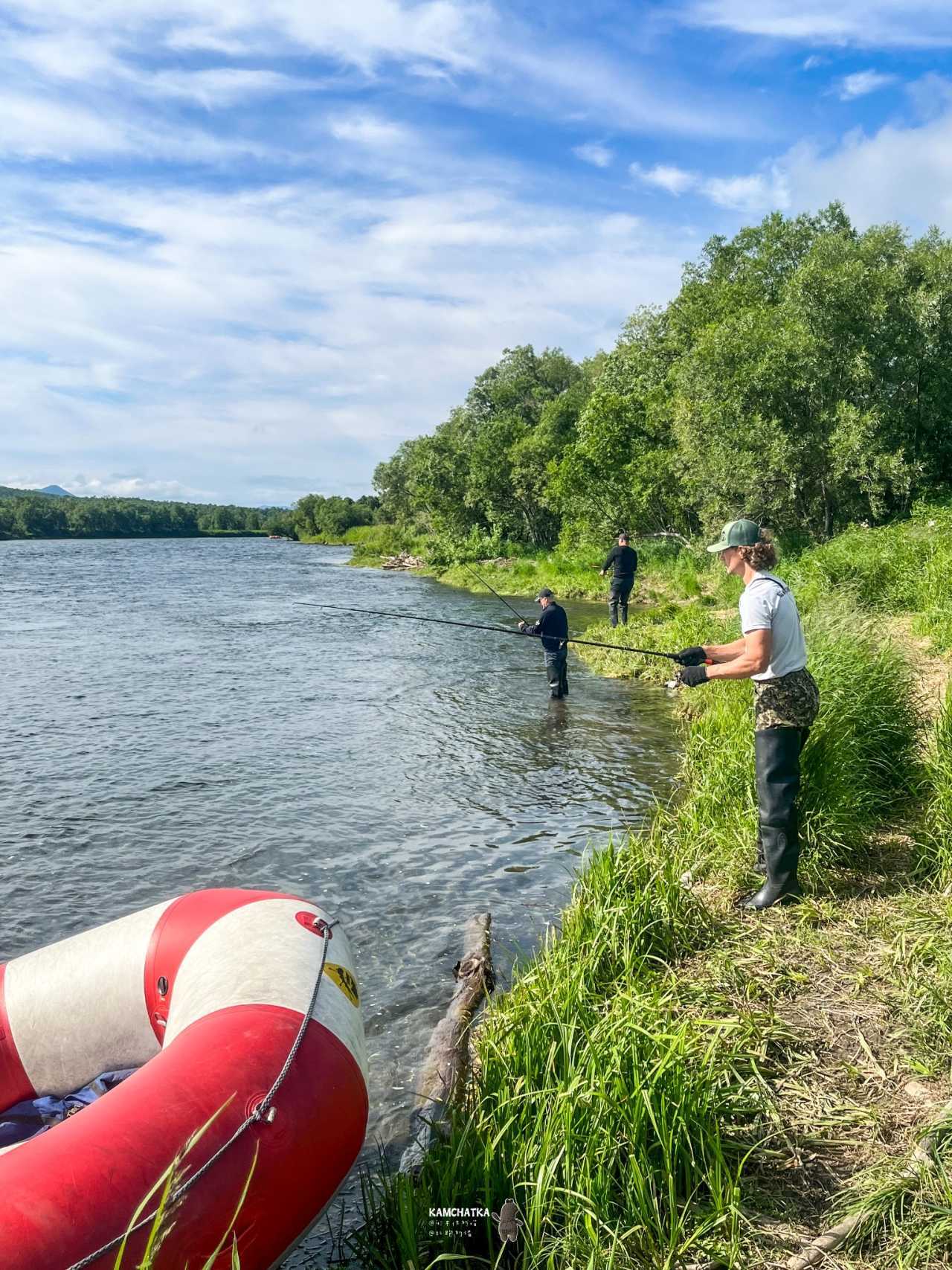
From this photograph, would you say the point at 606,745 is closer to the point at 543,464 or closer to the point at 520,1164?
the point at 520,1164

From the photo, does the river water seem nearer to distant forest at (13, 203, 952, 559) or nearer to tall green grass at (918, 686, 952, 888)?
tall green grass at (918, 686, 952, 888)

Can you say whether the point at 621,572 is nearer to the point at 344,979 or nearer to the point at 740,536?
the point at 740,536

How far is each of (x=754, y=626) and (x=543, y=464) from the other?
42912 mm

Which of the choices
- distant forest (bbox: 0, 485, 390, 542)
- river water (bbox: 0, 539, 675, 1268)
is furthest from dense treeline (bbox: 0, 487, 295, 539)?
river water (bbox: 0, 539, 675, 1268)

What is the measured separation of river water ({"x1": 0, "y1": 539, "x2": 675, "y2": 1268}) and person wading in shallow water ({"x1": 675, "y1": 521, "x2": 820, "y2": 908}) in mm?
1885

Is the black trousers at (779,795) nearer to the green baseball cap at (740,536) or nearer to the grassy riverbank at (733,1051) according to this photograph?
the grassy riverbank at (733,1051)

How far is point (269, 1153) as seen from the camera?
2.76 m

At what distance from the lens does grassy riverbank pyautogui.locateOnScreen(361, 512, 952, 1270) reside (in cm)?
295

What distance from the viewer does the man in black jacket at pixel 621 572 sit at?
18.3 meters

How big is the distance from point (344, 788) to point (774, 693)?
231 inches

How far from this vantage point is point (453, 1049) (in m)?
4.32

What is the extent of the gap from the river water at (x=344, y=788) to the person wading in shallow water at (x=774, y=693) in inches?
74.2

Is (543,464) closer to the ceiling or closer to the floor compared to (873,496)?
closer to the ceiling

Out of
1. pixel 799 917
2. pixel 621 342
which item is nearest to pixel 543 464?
pixel 621 342
